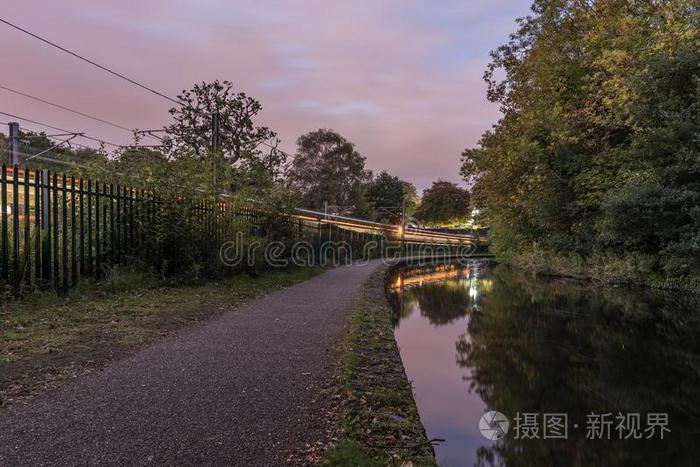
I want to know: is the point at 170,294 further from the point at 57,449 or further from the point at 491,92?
the point at 491,92

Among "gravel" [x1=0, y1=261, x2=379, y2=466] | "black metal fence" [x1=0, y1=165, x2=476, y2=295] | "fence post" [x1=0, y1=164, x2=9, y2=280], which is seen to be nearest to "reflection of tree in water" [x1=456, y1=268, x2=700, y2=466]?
"gravel" [x1=0, y1=261, x2=379, y2=466]

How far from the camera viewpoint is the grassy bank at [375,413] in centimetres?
295

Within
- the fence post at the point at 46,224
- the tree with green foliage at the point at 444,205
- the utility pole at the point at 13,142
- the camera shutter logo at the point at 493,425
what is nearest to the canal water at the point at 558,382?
the camera shutter logo at the point at 493,425

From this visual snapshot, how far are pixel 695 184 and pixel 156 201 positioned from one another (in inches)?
554

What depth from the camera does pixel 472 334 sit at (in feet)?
29.9

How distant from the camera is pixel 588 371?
20.7 ft

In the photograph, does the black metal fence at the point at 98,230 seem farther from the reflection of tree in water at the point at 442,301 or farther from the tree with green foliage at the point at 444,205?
the tree with green foliage at the point at 444,205

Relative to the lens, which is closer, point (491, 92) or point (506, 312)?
point (506, 312)

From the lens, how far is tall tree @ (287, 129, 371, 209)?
56188 mm

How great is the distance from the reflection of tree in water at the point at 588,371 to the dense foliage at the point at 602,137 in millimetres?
2958

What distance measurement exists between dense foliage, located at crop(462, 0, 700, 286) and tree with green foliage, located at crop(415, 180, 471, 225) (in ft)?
151

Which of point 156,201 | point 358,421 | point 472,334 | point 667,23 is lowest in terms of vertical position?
point 472,334

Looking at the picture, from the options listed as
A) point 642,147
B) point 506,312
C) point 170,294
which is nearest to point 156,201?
point 170,294

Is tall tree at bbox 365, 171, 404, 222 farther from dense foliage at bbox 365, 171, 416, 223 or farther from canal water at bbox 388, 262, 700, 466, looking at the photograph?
canal water at bbox 388, 262, 700, 466
